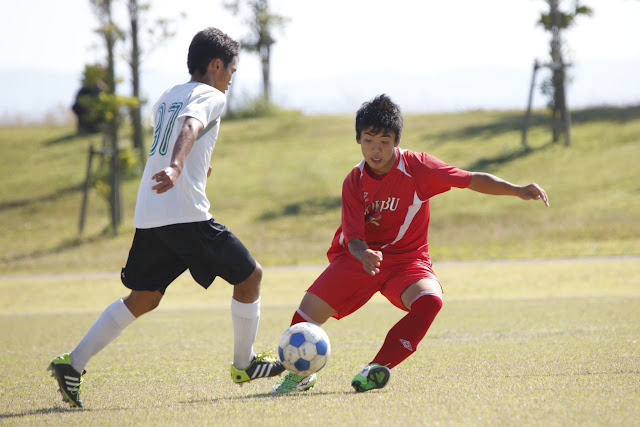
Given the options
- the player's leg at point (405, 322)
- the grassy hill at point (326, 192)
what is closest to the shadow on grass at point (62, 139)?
the grassy hill at point (326, 192)

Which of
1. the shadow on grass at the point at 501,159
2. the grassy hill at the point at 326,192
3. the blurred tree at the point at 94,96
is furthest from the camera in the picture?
the shadow on grass at the point at 501,159

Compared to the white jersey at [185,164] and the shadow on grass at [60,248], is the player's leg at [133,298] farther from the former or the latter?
the shadow on grass at [60,248]

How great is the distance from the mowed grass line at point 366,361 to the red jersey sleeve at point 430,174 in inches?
52.1

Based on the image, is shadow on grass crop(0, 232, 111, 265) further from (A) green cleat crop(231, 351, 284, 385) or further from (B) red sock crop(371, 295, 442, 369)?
(B) red sock crop(371, 295, 442, 369)

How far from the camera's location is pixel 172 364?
6.73m

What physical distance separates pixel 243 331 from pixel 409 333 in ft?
3.68

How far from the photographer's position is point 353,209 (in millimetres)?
5422

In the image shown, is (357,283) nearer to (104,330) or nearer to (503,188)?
(503,188)

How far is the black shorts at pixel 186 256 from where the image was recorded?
4.89 meters

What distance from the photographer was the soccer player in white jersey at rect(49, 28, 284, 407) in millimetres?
4879

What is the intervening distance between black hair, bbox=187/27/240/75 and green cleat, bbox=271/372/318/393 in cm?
218

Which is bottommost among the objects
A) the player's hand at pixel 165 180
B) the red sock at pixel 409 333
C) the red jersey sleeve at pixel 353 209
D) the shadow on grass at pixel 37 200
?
the shadow on grass at pixel 37 200

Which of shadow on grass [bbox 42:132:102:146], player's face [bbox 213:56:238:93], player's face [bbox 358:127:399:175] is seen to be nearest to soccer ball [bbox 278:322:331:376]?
player's face [bbox 358:127:399:175]

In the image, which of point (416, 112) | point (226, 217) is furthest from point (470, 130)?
point (226, 217)
